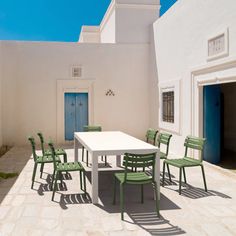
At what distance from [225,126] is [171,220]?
7447mm

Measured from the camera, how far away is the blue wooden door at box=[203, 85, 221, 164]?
802cm

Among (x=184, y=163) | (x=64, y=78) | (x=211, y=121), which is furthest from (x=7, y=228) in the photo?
(x=64, y=78)

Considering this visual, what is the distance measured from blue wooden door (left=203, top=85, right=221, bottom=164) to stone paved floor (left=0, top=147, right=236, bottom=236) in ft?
5.70

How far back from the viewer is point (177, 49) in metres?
9.28

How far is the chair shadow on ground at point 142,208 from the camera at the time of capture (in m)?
3.95

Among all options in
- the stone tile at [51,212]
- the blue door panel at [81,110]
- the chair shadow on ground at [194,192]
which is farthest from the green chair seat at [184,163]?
the blue door panel at [81,110]

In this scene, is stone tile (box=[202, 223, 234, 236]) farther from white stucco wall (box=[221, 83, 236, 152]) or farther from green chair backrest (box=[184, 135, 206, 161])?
white stucco wall (box=[221, 83, 236, 152])

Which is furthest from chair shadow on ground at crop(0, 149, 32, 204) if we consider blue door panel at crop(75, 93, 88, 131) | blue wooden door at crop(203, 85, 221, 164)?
blue wooden door at crop(203, 85, 221, 164)

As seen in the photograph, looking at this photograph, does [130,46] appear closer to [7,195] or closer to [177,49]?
[177,49]

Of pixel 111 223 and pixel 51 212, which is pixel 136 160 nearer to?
pixel 111 223

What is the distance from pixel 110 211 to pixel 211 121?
4.42 metres

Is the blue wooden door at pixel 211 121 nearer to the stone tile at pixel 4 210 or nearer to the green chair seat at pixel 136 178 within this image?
the green chair seat at pixel 136 178

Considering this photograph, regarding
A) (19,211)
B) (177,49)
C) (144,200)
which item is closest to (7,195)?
(19,211)

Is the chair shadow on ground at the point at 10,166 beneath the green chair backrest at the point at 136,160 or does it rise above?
beneath
